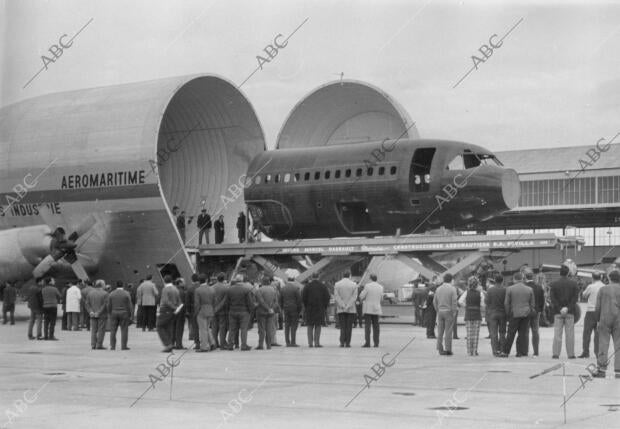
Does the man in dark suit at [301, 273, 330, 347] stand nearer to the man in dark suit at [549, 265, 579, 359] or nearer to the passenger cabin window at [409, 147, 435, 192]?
the man in dark suit at [549, 265, 579, 359]

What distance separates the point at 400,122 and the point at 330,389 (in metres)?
24.6

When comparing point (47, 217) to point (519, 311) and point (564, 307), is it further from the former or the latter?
point (564, 307)

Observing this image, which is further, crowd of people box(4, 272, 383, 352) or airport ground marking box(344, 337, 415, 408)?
crowd of people box(4, 272, 383, 352)

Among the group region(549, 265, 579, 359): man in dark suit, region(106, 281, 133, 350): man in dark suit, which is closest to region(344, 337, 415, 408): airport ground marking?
region(549, 265, 579, 359): man in dark suit

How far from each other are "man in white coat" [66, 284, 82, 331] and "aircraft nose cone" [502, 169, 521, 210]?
12.6 meters

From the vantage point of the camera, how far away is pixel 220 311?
21891mm

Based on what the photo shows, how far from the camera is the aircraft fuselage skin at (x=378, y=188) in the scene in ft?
104

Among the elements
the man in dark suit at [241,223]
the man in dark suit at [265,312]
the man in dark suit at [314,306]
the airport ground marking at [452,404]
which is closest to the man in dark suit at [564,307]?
the man in dark suit at [314,306]

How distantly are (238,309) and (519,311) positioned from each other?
5769 mm

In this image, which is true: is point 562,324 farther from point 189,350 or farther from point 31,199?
point 31,199

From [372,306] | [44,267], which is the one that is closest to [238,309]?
[372,306]

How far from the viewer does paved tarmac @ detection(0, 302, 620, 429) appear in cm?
1134

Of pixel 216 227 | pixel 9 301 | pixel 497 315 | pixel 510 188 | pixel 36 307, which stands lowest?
pixel 9 301

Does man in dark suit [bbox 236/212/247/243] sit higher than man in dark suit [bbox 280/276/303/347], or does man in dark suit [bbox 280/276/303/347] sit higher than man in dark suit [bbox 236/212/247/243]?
man in dark suit [bbox 236/212/247/243]
